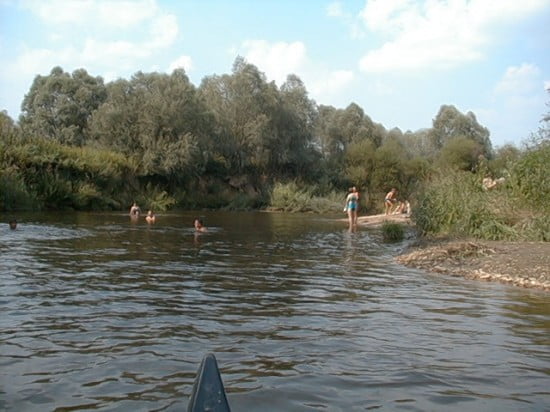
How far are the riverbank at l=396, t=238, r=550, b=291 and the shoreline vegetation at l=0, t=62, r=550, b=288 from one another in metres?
10.1

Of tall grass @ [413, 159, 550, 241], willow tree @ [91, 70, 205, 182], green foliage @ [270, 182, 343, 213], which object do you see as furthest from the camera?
green foliage @ [270, 182, 343, 213]

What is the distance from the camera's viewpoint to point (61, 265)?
14.5m

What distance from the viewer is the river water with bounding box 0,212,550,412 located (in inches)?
236

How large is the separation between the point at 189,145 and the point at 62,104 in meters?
19.1

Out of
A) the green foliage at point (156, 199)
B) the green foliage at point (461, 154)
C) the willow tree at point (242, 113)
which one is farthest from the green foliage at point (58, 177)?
the green foliage at point (461, 154)

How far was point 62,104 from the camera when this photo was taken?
205ft

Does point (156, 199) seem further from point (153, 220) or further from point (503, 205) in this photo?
point (503, 205)

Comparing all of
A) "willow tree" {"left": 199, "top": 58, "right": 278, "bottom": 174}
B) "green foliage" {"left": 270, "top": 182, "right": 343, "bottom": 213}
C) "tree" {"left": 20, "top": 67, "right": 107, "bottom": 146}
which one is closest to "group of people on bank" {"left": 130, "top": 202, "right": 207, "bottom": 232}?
"green foliage" {"left": 270, "top": 182, "right": 343, "bottom": 213}

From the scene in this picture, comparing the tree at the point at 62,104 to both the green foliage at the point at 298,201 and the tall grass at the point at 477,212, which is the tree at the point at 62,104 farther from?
the tall grass at the point at 477,212

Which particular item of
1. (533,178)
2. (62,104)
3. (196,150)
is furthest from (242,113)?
(533,178)

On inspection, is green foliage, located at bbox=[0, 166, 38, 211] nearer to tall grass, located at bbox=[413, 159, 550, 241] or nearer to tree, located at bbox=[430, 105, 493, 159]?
tall grass, located at bbox=[413, 159, 550, 241]

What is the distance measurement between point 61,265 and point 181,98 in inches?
1615

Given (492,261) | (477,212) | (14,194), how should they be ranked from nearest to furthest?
(492,261), (477,212), (14,194)

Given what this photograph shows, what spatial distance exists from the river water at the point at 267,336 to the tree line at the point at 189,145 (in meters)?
29.3
